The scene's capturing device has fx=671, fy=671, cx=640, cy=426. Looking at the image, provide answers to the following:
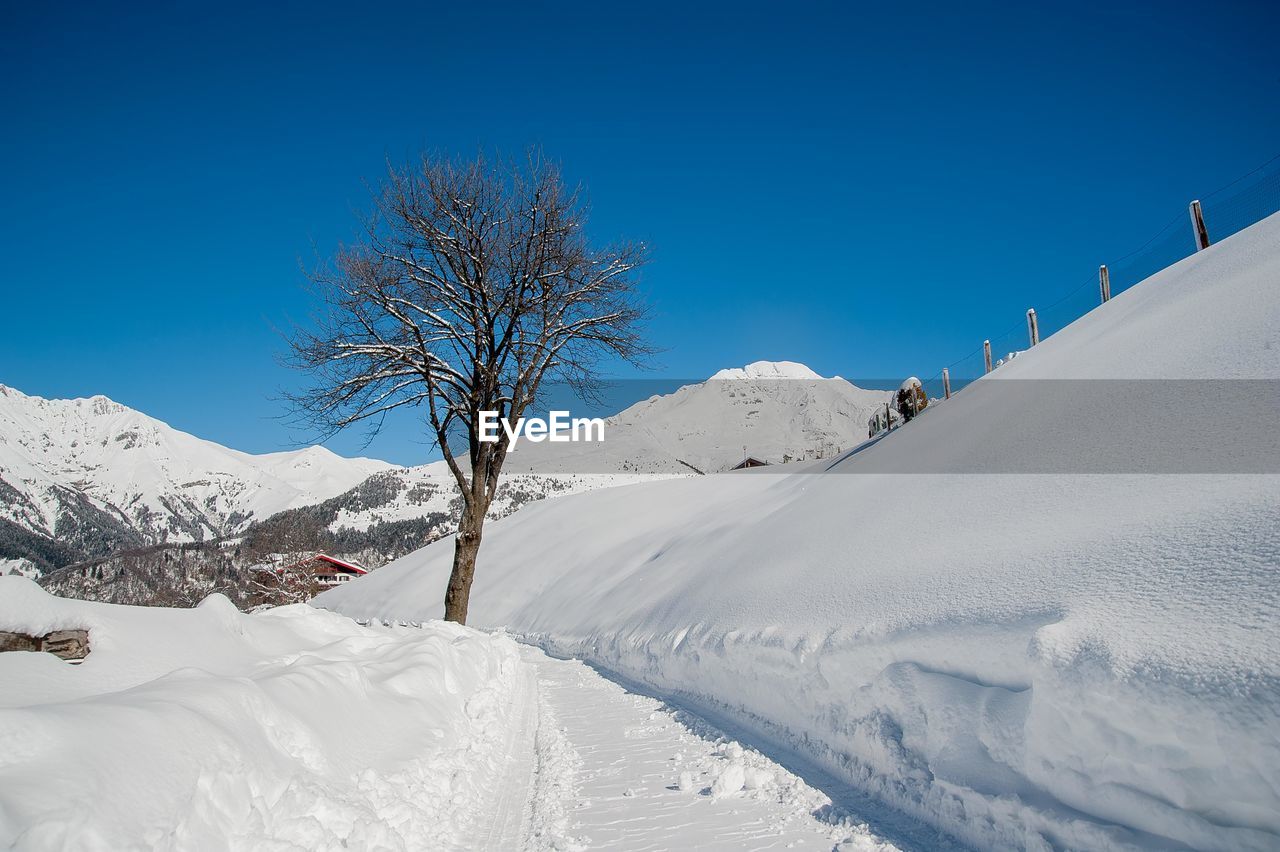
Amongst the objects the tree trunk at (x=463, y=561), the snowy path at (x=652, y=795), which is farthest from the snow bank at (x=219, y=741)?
the tree trunk at (x=463, y=561)

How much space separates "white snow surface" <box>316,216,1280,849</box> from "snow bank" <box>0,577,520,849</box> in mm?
2861

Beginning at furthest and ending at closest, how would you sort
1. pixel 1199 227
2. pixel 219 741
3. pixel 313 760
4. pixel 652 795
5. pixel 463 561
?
pixel 1199 227
pixel 463 561
pixel 652 795
pixel 313 760
pixel 219 741

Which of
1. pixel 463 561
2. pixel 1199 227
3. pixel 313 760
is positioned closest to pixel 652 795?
pixel 313 760

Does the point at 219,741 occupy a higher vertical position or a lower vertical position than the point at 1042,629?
lower

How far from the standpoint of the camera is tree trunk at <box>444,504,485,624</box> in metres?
12.5

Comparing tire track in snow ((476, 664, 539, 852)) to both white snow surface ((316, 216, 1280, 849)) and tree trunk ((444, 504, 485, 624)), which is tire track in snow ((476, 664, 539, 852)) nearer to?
white snow surface ((316, 216, 1280, 849))

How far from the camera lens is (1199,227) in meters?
13.2

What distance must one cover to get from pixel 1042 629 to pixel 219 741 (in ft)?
14.4

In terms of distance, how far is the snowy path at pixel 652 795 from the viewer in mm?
3850

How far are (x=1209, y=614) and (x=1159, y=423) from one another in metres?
3.51

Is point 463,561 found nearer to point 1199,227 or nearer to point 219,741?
point 219,741

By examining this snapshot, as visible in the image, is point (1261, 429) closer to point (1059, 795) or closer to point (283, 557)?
point (1059, 795)

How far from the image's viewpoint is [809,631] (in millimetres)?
6492

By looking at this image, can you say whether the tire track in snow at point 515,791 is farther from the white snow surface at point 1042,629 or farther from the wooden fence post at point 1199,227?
the wooden fence post at point 1199,227
